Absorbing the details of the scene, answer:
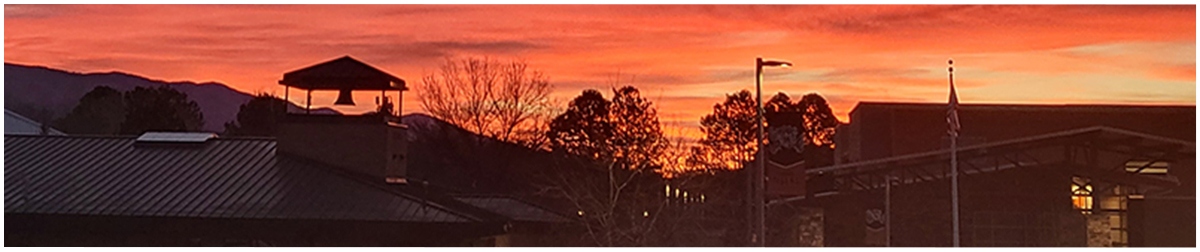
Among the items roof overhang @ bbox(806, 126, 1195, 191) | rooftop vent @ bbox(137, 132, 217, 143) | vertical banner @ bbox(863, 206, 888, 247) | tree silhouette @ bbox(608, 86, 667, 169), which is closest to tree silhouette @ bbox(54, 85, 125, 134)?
rooftop vent @ bbox(137, 132, 217, 143)

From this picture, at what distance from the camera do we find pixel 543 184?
28.4 metres

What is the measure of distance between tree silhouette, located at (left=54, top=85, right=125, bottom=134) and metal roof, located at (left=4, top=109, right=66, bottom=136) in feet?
2.23

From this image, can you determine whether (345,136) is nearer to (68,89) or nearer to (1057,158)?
(68,89)

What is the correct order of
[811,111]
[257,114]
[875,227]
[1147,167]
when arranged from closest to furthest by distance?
[1147,167], [811,111], [257,114], [875,227]

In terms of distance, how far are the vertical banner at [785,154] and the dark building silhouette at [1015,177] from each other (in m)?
0.50

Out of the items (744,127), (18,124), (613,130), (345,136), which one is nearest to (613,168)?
(613,130)

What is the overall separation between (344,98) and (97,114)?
536 centimetres

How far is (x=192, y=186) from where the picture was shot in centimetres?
2375

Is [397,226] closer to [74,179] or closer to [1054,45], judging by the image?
[74,179]

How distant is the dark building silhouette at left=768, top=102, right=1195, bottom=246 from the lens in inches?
982

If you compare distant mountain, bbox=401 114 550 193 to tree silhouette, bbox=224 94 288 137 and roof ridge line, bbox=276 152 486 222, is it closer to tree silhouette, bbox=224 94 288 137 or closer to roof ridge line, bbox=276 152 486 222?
roof ridge line, bbox=276 152 486 222

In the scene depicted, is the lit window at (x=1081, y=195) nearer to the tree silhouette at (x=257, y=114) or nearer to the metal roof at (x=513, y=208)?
the metal roof at (x=513, y=208)

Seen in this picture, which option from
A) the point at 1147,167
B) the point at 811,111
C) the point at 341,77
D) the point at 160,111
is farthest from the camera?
the point at 811,111
